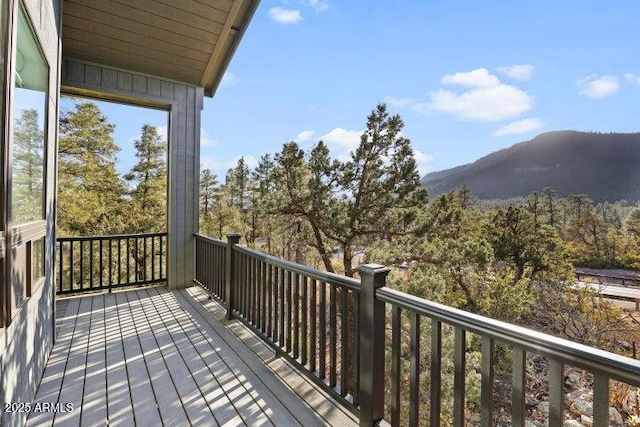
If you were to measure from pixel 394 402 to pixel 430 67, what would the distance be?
27965 mm

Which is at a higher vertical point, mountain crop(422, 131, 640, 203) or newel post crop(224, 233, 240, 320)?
mountain crop(422, 131, 640, 203)

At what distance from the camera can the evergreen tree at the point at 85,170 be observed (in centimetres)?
954

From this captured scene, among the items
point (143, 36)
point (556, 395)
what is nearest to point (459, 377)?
point (556, 395)

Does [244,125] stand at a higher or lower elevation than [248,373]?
higher

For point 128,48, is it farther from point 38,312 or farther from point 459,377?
point 459,377

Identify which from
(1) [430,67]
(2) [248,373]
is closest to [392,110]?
(2) [248,373]

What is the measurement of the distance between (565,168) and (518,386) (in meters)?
58.1

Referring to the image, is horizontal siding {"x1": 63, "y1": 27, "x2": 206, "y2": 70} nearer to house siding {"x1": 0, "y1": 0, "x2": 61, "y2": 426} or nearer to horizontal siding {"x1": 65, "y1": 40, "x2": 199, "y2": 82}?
horizontal siding {"x1": 65, "y1": 40, "x2": 199, "y2": 82}

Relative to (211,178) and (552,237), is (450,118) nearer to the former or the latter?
(552,237)

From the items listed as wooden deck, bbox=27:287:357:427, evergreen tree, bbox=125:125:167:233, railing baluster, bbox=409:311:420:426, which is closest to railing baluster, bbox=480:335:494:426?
railing baluster, bbox=409:311:420:426

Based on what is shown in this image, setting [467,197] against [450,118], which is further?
[450,118]

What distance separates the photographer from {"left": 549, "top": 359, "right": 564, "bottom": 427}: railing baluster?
3.43 ft

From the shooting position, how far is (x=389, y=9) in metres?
14.9

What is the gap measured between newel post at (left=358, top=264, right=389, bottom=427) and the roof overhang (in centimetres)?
353
